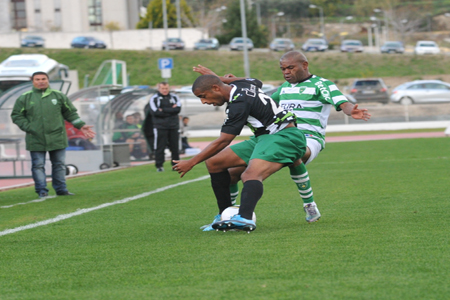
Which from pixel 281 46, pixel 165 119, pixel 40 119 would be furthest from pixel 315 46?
pixel 40 119

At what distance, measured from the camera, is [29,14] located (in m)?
90.6

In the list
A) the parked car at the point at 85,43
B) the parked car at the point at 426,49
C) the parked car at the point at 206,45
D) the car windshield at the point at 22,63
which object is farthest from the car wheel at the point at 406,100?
the parked car at the point at 85,43

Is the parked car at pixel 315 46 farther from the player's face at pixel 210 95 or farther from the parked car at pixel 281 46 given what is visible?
the player's face at pixel 210 95

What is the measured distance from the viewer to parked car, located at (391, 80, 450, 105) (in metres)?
38.4

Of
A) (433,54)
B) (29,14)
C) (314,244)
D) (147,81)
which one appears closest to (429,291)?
(314,244)

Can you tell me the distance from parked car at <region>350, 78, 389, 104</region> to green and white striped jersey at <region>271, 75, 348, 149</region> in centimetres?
3402

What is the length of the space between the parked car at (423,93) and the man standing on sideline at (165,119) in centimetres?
2617

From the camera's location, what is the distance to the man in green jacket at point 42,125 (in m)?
10.5

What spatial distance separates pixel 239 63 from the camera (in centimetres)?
6488

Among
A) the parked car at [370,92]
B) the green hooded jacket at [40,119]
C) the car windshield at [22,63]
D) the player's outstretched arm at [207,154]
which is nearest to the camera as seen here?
the player's outstretched arm at [207,154]

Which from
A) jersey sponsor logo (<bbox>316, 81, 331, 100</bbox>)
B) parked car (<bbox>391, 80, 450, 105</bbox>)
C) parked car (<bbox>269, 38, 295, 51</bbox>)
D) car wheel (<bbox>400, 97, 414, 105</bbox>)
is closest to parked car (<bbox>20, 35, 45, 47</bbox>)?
parked car (<bbox>269, 38, 295, 51</bbox>)

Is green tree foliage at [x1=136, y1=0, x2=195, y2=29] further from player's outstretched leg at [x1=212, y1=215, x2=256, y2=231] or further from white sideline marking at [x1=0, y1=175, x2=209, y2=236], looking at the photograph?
player's outstretched leg at [x1=212, y1=215, x2=256, y2=231]

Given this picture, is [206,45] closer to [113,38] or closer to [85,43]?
[85,43]

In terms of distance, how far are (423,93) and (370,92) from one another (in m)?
3.20
